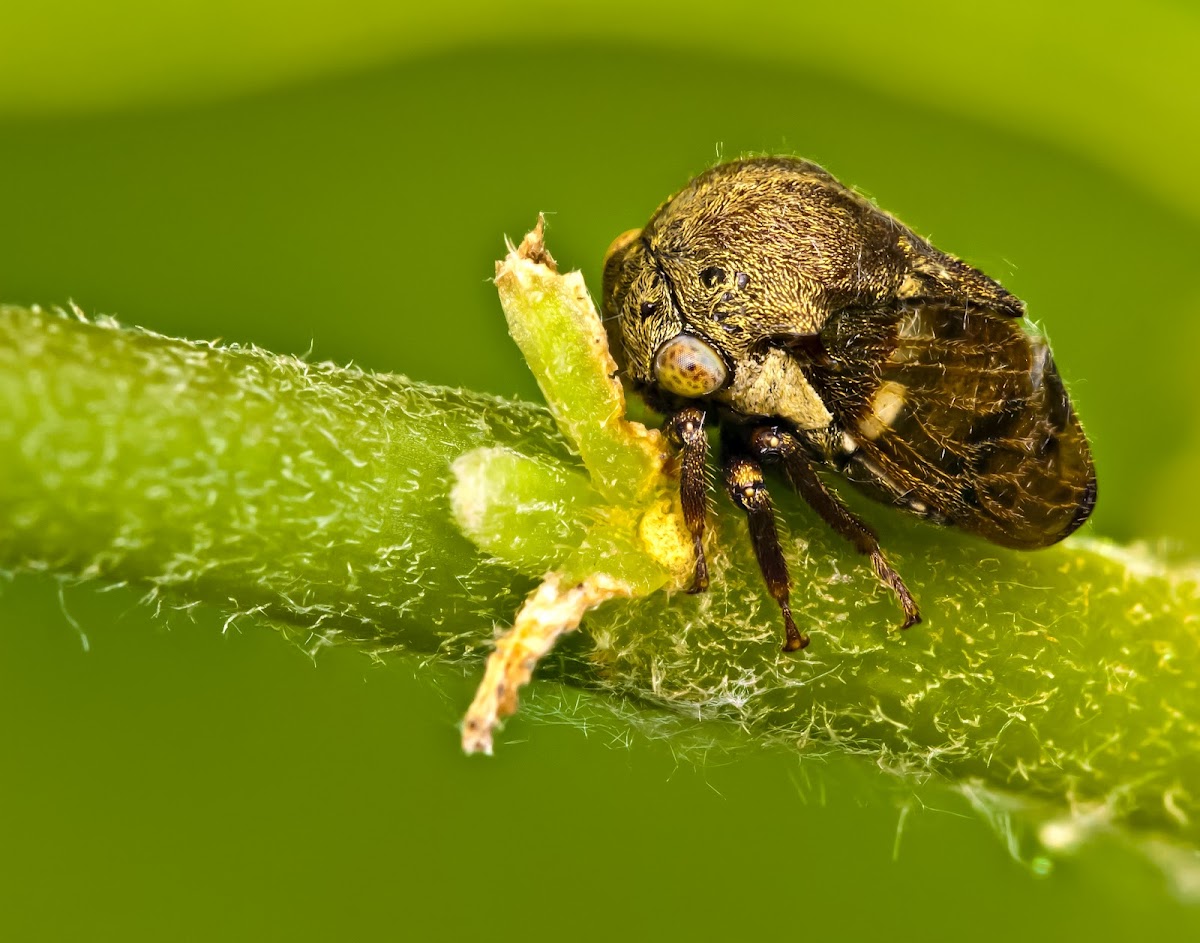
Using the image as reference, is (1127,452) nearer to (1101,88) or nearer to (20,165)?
(1101,88)

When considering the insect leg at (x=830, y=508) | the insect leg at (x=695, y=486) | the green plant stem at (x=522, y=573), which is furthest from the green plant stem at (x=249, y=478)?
the insect leg at (x=830, y=508)

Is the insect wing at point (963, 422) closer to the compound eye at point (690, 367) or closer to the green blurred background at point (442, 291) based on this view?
the compound eye at point (690, 367)

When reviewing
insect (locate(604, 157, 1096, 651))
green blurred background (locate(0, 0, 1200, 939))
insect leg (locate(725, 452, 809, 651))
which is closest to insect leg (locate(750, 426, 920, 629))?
insect (locate(604, 157, 1096, 651))

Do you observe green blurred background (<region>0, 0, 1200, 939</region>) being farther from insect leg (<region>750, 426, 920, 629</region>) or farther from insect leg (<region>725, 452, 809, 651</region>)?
insect leg (<region>725, 452, 809, 651</region>)

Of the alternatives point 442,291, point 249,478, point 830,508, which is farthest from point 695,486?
point 442,291

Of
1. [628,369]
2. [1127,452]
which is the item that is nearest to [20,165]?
[628,369]

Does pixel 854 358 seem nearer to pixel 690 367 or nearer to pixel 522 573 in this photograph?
pixel 690 367
